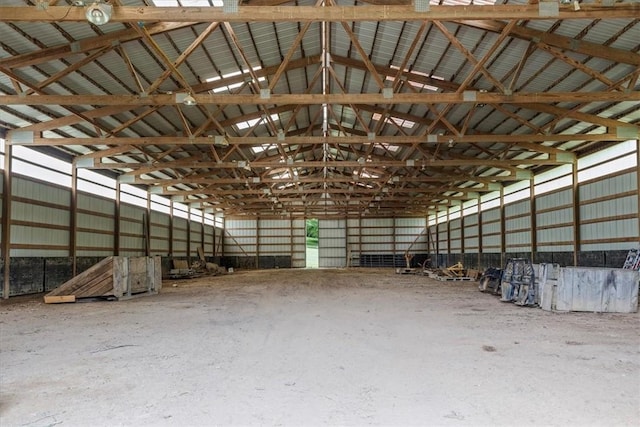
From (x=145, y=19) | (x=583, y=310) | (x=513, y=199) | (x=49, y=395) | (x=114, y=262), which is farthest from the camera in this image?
(x=513, y=199)

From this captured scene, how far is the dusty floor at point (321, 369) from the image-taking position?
4.16 metres

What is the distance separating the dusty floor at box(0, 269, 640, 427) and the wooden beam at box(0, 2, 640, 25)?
567cm

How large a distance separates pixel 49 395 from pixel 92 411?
90 centimetres

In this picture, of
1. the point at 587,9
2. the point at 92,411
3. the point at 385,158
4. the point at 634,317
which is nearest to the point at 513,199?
the point at 385,158

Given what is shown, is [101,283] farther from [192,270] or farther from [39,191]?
[192,270]

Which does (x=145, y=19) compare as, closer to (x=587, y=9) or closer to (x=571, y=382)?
(x=587, y=9)

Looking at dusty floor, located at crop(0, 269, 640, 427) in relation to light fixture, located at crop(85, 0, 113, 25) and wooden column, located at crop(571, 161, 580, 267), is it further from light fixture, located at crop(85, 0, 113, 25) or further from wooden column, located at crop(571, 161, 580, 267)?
wooden column, located at crop(571, 161, 580, 267)

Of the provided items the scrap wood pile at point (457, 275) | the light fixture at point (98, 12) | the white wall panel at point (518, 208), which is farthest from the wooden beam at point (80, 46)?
the white wall panel at point (518, 208)

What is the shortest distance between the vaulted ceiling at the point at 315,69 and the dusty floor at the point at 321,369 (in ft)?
18.4

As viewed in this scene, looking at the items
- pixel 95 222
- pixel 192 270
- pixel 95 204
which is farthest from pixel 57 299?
pixel 192 270

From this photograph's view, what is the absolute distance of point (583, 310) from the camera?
11328mm

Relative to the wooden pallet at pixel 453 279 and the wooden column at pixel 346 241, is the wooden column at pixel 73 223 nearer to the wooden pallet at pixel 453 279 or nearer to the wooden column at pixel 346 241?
the wooden pallet at pixel 453 279

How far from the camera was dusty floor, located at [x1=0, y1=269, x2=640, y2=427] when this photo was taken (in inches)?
164

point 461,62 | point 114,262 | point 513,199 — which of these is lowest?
point 114,262
